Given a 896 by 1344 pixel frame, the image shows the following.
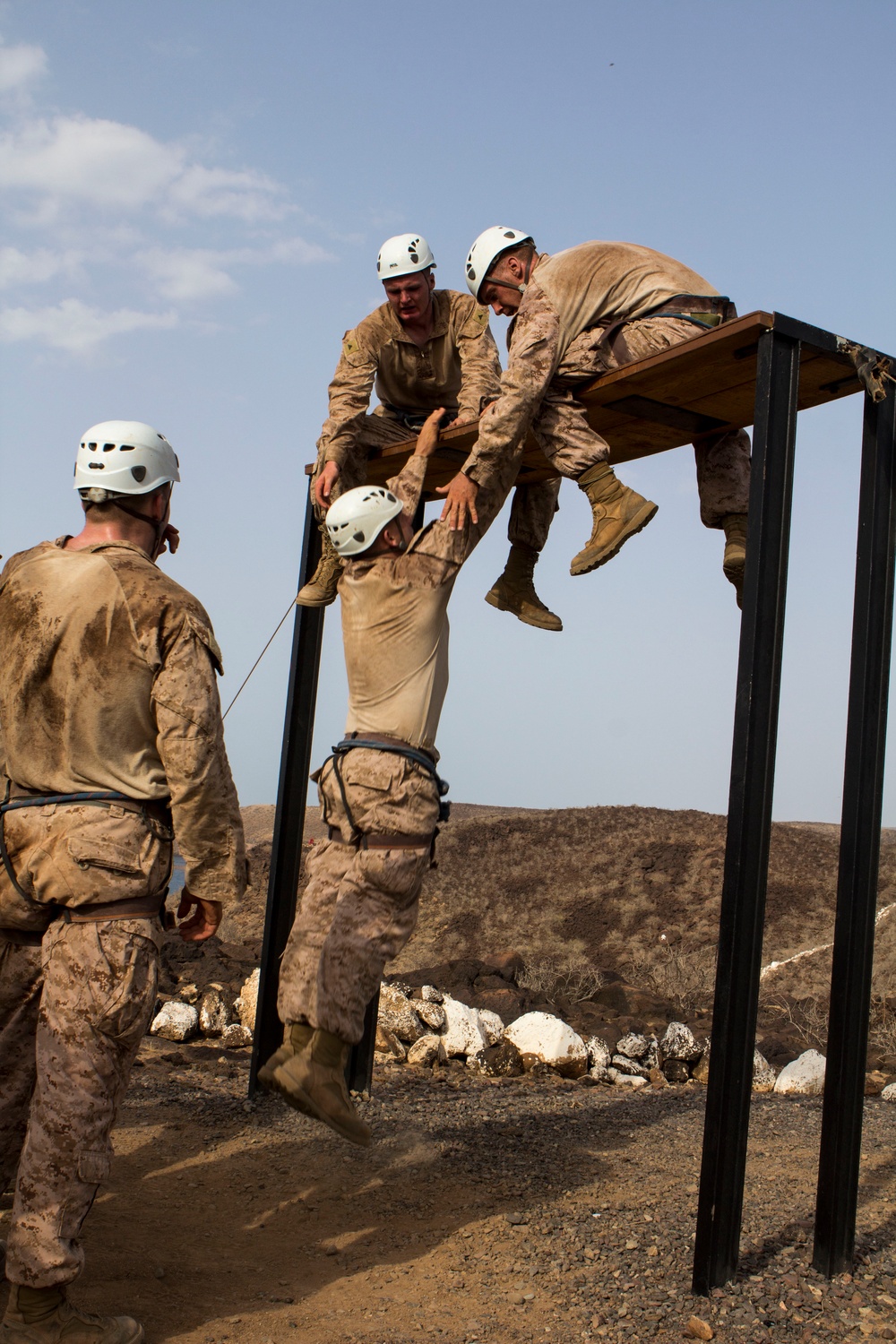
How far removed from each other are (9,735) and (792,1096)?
630 cm

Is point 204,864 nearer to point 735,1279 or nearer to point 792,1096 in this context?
point 735,1279

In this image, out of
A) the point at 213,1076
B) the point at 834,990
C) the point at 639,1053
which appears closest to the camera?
the point at 834,990

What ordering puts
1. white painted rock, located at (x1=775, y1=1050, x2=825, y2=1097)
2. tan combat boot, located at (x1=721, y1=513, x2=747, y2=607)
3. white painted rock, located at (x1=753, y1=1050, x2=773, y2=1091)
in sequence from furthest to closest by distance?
white painted rock, located at (x1=753, y1=1050, x2=773, y2=1091), white painted rock, located at (x1=775, y1=1050, x2=825, y2=1097), tan combat boot, located at (x1=721, y1=513, x2=747, y2=607)

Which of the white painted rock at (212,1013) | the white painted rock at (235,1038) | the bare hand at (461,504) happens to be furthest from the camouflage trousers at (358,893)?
the white painted rock at (212,1013)

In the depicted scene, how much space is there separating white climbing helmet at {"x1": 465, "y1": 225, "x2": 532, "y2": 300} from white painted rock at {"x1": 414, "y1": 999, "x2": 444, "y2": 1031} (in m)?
5.50

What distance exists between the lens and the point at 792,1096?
26.0 ft

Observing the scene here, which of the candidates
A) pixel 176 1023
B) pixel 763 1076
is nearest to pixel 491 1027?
pixel 763 1076

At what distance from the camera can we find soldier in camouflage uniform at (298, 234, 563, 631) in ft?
20.1

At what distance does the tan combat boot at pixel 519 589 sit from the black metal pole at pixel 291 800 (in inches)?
60.9

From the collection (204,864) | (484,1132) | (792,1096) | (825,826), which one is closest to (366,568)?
(204,864)

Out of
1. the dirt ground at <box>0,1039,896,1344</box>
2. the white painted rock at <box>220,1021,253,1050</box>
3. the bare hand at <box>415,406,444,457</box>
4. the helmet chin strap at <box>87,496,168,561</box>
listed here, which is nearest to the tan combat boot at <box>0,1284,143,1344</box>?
the dirt ground at <box>0,1039,896,1344</box>

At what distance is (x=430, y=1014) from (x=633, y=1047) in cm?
161

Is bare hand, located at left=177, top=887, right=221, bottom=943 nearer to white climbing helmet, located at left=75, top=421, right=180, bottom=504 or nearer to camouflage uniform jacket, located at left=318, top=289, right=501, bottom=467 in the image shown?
white climbing helmet, located at left=75, top=421, right=180, bottom=504

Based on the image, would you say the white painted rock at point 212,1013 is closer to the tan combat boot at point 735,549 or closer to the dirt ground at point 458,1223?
the dirt ground at point 458,1223
